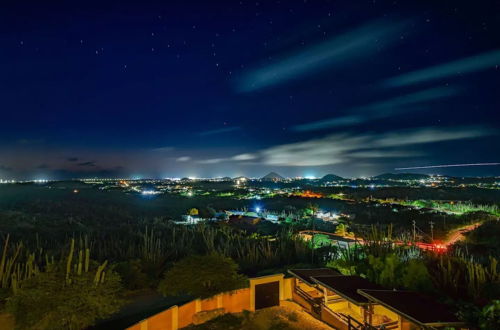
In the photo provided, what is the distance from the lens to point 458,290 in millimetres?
10766

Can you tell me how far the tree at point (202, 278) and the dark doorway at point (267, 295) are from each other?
661 millimetres

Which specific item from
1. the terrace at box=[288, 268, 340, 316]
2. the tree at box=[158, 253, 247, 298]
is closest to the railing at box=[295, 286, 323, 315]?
the terrace at box=[288, 268, 340, 316]

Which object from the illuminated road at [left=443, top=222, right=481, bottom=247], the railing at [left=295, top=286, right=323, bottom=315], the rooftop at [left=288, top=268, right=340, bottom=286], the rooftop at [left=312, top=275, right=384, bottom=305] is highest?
the rooftop at [left=312, top=275, right=384, bottom=305]

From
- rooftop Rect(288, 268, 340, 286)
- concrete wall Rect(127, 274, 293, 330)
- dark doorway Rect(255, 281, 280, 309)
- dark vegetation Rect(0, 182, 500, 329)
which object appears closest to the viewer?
dark vegetation Rect(0, 182, 500, 329)

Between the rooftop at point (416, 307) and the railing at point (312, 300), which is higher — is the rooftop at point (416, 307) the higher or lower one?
the higher one

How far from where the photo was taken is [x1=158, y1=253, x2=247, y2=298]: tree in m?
10.9

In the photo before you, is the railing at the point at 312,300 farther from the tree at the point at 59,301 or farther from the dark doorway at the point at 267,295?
the tree at the point at 59,301

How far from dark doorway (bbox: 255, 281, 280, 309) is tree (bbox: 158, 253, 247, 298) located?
26.0 inches

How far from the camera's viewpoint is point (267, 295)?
11.8 metres

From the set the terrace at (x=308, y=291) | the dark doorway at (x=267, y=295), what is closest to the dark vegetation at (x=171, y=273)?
the dark doorway at (x=267, y=295)

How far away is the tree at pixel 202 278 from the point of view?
10.9 meters

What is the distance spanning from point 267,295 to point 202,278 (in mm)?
2580

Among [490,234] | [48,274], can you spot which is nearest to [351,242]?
[490,234]

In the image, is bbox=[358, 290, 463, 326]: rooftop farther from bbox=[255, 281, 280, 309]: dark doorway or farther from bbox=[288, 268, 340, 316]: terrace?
bbox=[255, 281, 280, 309]: dark doorway
